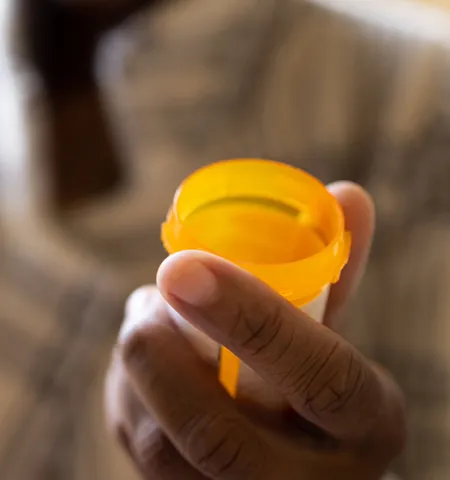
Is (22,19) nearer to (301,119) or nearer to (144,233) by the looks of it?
(144,233)

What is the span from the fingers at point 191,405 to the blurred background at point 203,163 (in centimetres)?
31

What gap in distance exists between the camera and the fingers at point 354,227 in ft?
1.54

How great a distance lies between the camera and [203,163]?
95 centimetres

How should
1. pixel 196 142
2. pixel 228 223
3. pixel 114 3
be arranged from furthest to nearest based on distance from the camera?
pixel 114 3 → pixel 196 142 → pixel 228 223

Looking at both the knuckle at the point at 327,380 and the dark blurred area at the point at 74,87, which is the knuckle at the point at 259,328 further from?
the dark blurred area at the point at 74,87

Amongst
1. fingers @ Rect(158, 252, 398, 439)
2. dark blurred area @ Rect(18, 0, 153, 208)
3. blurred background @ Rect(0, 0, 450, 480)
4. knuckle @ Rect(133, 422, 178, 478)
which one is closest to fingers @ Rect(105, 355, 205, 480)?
knuckle @ Rect(133, 422, 178, 478)

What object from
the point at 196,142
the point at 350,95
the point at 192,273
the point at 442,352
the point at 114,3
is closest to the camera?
the point at 192,273

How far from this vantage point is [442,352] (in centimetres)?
71

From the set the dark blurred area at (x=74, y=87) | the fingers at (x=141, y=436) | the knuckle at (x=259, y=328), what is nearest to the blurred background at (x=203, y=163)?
the dark blurred area at (x=74, y=87)

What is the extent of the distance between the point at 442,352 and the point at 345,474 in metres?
0.29

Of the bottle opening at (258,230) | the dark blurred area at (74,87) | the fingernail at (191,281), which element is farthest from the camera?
the dark blurred area at (74,87)

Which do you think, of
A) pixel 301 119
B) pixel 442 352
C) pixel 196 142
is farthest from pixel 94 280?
pixel 442 352

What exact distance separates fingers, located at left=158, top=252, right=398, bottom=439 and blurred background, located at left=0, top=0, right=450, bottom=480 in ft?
0.97

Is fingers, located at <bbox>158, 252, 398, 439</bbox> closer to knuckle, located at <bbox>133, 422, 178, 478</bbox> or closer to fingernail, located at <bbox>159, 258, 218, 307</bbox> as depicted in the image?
fingernail, located at <bbox>159, 258, 218, 307</bbox>
